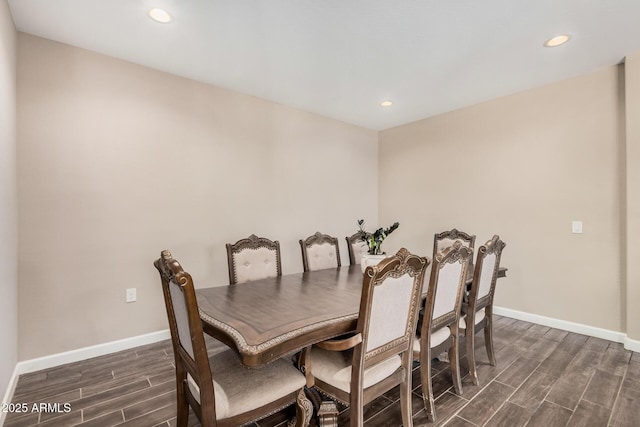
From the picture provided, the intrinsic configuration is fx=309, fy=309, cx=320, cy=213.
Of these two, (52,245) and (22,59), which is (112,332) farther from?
(22,59)

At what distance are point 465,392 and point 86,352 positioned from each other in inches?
119

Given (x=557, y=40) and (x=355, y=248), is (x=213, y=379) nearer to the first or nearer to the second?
(x=355, y=248)

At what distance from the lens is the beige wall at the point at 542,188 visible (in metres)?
3.08

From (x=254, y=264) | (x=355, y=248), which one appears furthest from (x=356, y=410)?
(x=355, y=248)

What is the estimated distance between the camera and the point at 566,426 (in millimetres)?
1786

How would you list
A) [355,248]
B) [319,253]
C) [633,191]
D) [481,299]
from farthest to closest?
[355,248] < [319,253] < [633,191] < [481,299]

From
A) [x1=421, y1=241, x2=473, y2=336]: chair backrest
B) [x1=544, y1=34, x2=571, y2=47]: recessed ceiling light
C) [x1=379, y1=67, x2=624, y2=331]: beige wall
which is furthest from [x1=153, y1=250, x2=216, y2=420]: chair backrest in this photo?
[x1=379, y1=67, x2=624, y2=331]: beige wall

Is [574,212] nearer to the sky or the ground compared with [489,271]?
nearer to the sky

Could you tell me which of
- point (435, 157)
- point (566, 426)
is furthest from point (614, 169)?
point (566, 426)

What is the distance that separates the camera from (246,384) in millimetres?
1414

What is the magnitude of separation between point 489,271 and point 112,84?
3555 millimetres

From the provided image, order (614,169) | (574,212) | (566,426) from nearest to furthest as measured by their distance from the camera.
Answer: (566,426) < (614,169) < (574,212)

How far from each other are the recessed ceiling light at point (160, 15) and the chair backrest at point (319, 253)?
2.11 m

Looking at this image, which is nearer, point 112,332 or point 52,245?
point 52,245
